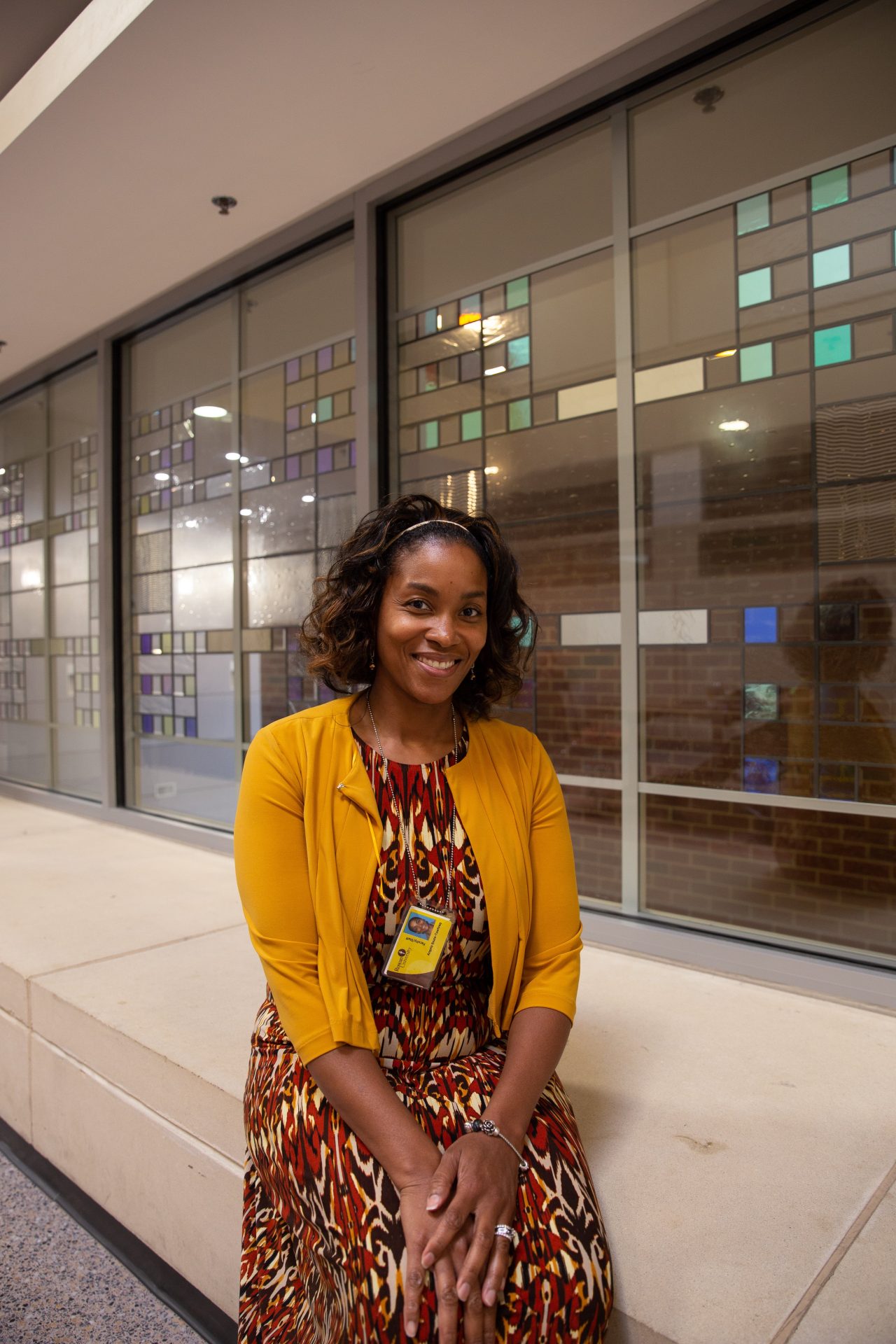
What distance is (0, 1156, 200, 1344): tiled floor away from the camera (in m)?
1.66

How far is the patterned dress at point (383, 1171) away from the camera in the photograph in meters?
1.13

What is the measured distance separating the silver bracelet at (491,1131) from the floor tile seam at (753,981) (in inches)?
53.0

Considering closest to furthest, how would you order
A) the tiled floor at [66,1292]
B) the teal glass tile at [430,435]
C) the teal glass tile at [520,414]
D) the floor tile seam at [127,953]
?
the tiled floor at [66,1292] < the floor tile seam at [127,953] < the teal glass tile at [520,414] < the teal glass tile at [430,435]

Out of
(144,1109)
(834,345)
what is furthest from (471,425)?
(144,1109)

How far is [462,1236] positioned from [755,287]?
2.36 metres

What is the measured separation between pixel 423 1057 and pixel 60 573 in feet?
15.1

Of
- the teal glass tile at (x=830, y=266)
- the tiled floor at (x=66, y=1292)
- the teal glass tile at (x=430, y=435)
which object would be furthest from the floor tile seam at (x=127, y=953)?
the teal glass tile at (x=830, y=266)

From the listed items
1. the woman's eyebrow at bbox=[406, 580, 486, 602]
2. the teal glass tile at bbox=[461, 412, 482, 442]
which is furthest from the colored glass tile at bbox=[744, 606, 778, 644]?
the woman's eyebrow at bbox=[406, 580, 486, 602]

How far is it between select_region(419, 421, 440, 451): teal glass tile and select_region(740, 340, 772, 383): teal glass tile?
1.14 meters

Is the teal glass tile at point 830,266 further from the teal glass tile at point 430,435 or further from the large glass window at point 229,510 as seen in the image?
the large glass window at point 229,510

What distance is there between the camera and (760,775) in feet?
8.00

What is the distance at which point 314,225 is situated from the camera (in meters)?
3.56

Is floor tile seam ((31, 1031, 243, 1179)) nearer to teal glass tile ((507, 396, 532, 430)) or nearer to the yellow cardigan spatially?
the yellow cardigan

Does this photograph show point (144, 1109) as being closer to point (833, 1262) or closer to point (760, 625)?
point (833, 1262)
